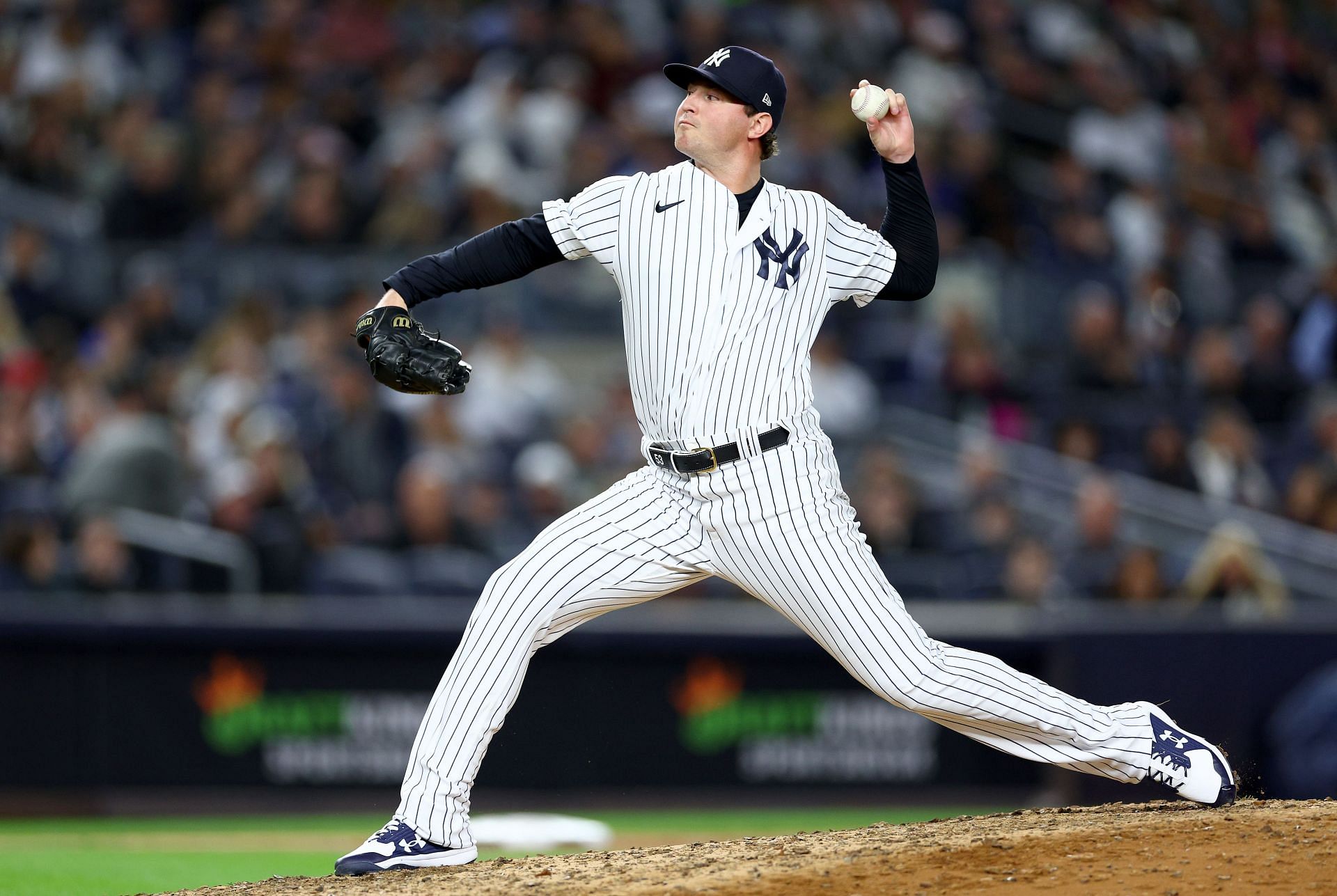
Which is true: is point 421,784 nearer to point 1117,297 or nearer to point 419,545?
point 419,545

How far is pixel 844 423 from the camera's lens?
10.5m

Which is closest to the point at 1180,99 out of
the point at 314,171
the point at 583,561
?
the point at 314,171

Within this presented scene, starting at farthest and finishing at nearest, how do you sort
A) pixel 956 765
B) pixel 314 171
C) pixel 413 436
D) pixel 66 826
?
pixel 314 171
pixel 413 436
pixel 956 765
pixel 66 826

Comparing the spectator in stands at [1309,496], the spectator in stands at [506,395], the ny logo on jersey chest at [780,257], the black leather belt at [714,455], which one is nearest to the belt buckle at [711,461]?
the black leather belt at [714,455]

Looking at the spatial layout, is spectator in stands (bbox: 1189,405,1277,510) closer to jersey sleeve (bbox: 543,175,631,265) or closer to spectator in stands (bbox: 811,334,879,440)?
spectator in stands (bbox: 811,334,879,440)

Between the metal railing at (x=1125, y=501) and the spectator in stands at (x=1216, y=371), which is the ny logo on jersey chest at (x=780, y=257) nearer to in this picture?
the metal railing at (x=1125, y=501)

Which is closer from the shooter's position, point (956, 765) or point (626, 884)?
point (626, 884)

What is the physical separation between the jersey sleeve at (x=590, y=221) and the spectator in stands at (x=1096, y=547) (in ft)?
18.9

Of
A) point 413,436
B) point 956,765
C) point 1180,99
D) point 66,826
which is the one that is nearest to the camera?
point 66,826

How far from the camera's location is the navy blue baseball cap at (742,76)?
4.37 m

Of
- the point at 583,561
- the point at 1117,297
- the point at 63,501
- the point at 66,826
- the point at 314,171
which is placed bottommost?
the point at 66,826

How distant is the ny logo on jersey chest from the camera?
171 inches

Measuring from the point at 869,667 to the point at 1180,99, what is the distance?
11.0 m

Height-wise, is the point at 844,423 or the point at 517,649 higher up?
the point at 844,423
